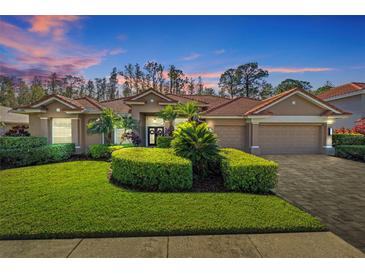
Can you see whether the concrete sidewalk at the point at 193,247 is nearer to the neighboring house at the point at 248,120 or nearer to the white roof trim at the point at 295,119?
the neighboring house at the point at 248,120

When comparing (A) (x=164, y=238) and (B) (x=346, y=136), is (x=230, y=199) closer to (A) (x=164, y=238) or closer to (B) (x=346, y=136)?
(A) (x=164, y=238)

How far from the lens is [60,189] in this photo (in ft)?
19.8

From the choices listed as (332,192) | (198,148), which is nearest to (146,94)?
(198,148)

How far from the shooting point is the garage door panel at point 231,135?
1407 cm

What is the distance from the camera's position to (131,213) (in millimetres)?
4223

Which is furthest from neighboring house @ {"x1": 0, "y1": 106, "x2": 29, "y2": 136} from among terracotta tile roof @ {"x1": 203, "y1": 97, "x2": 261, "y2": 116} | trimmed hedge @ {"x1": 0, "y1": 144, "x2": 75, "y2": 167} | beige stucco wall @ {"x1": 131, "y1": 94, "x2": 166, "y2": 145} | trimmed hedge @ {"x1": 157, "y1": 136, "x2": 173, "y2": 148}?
terracotta tile roof @ {"x1": 203, "y1": 97, "x2": 261, "y2": 116}

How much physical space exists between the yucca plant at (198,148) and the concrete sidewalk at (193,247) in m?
3.29

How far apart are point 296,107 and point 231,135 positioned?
4.53 m

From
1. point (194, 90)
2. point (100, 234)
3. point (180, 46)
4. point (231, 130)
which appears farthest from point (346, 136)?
point (100, 234)

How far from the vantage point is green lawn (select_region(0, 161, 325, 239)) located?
3592 mm

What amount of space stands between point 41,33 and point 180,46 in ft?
12.3

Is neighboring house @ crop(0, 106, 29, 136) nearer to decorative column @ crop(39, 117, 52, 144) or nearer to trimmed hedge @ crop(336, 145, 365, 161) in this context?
decorative column @ crop(39, 117, 52, 144)

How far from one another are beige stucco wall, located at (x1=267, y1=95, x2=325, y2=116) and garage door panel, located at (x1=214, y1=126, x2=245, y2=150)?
2.41m

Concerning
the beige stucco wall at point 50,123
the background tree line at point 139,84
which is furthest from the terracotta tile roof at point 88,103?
the beige stucco wall at point 50,123
